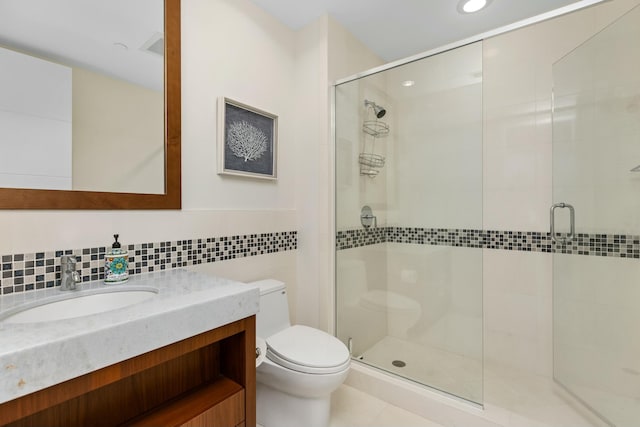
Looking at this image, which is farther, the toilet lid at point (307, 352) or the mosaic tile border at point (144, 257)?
the toilet lid at point (307, 352)

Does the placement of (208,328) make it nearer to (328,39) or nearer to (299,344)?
(299,344)

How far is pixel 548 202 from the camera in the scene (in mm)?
1906

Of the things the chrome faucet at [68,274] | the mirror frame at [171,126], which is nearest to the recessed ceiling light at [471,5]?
the mirror frame at [171,126]

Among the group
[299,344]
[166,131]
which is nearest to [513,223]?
[299,344]

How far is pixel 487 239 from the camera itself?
6.85 feet

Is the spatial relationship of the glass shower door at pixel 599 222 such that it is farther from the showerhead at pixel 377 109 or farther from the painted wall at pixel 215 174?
the painted wall at pixel 215 174

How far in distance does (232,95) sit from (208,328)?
1.28 metres

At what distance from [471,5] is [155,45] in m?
1.79

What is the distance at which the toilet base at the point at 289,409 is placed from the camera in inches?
55.6

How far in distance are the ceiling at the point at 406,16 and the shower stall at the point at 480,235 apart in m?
0.34

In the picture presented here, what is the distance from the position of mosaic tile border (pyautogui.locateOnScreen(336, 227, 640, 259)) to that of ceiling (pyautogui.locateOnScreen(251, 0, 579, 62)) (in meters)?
1.38

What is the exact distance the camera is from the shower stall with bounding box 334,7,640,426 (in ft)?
5.16

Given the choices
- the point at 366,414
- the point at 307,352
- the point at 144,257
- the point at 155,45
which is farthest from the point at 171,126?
the point at 366,414

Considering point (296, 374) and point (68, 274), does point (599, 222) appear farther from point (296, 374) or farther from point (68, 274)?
point (68, 274)
